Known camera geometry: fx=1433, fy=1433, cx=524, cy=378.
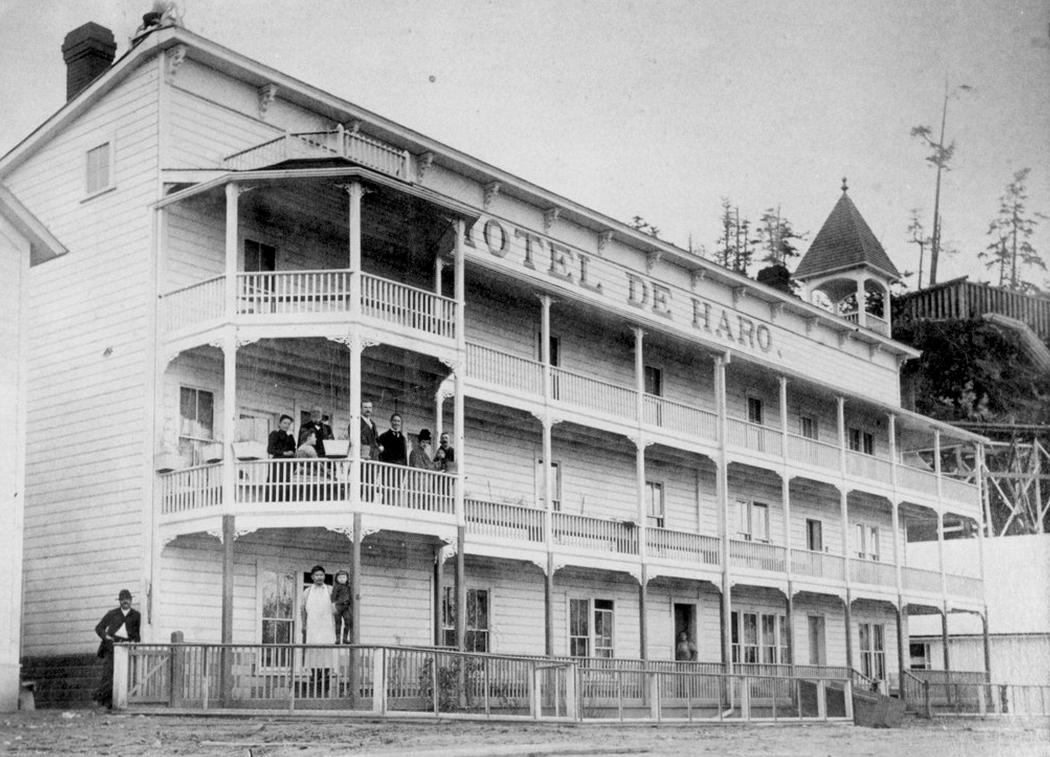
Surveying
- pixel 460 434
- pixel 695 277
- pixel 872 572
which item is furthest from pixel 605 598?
pixel 872 572

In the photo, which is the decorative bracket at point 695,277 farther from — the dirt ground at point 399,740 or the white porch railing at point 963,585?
the dirt ground at point 399,740

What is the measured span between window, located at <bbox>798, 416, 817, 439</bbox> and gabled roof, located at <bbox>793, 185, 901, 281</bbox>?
6801 mm

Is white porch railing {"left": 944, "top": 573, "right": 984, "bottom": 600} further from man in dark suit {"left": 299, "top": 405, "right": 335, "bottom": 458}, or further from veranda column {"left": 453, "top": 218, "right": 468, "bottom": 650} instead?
man in dark suit {"left": 299, "top": 405, "right": 335, "bottom": 458}

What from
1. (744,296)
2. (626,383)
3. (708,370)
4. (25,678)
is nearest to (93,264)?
(25,678)

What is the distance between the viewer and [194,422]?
26.6 m

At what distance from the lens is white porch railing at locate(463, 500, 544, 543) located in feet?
96.4

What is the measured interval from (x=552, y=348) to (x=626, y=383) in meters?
3.42

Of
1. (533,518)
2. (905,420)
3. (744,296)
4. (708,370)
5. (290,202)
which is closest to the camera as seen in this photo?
→ (290,202)

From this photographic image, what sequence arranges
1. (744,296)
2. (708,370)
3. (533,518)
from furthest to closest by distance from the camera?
(744,296) < (708,370) < (533,518)

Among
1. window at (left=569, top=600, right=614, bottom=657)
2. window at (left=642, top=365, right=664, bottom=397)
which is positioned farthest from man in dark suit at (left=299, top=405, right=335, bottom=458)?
window at (left=642, top=365, right=664, bottom=397)

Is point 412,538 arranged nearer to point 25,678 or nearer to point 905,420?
point 25,678

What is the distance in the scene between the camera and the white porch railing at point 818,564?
39.8m

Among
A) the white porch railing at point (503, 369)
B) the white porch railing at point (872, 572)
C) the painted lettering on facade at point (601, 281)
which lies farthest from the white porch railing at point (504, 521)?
the white porch railing at point (872, 572)

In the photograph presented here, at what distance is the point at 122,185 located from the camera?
27.5 metres
